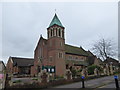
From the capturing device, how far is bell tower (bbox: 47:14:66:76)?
37781mm

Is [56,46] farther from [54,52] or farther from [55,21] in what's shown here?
[55,21]

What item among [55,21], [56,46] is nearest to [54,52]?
[56,46]

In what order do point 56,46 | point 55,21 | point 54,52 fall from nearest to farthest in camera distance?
point 54,52 → point 56,46 → point 55,21

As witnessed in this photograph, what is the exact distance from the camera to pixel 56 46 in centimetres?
3872

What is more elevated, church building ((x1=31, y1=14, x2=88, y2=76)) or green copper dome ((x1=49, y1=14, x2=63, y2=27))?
green copper dome ((x1=49, y1=14, x2=63, y2=27))

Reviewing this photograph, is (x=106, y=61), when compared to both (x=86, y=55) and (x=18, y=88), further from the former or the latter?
(x=18, y=88)

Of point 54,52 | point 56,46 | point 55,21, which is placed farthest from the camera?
point 55,21

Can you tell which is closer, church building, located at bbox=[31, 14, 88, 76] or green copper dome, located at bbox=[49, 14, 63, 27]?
church building, located at bbox=[31, 14, 88, 76]

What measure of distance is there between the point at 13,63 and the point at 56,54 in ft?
91.3

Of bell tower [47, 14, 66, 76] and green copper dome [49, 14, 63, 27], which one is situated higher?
green copper dome [49, 14, 63, 27]

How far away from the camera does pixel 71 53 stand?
46031mm

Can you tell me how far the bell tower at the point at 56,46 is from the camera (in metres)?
37.8

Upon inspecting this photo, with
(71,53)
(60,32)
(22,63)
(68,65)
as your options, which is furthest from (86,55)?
(22,63)

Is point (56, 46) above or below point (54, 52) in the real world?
above
